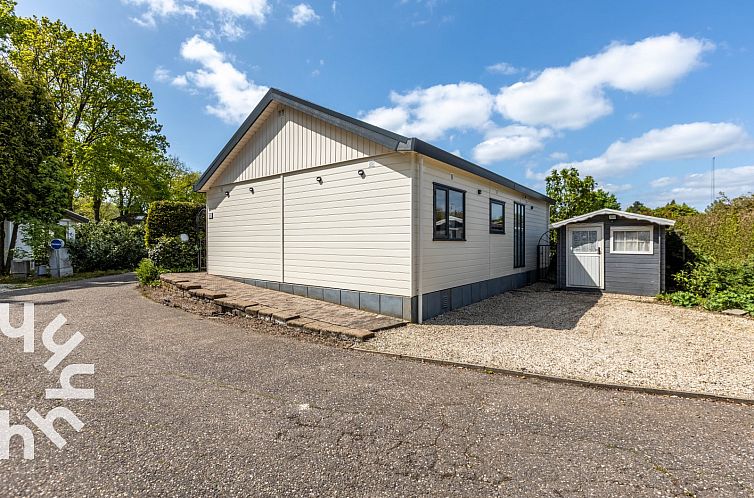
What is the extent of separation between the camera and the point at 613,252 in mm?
10695

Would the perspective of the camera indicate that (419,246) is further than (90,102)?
No

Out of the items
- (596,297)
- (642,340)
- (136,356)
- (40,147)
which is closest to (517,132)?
(596,297)

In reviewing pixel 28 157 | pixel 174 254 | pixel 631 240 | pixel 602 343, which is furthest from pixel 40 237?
pixel 631 240

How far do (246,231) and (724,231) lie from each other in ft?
44.9

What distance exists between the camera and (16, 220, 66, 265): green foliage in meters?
14.4

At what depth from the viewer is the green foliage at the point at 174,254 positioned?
459 inches

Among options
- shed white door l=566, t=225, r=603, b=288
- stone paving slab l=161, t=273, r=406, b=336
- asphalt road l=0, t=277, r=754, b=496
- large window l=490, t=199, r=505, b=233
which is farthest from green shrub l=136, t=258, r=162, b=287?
shed white door l=566, t=225, r=603, b=288

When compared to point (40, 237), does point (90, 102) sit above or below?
above

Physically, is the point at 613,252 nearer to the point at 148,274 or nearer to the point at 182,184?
the point at 148,274

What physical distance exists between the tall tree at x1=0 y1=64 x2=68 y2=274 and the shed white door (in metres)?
20.6

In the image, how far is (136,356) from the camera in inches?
191

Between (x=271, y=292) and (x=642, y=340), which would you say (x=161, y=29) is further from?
(x=642, y=340)

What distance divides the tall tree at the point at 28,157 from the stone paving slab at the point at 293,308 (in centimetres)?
946

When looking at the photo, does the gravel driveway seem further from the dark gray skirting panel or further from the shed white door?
the shed white door
